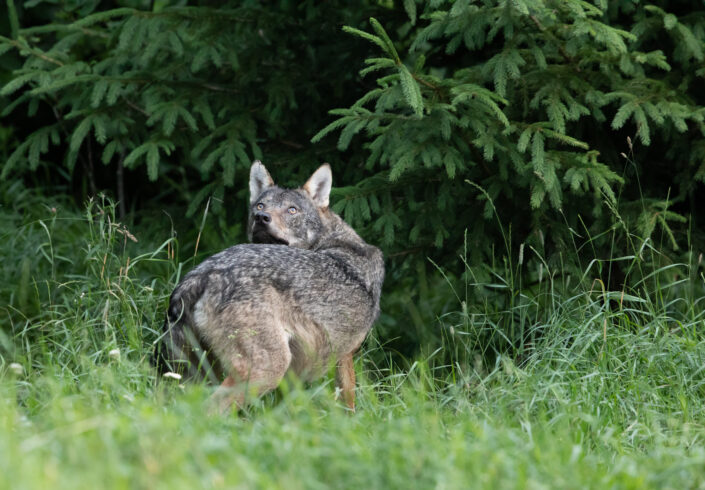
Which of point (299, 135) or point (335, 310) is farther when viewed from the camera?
point (299, 135)

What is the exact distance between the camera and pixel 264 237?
19.8ft

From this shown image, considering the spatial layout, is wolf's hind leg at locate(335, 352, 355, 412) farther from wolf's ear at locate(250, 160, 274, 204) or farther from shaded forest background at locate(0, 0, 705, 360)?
wolf's ear at locate(250, 160, 274, 204)

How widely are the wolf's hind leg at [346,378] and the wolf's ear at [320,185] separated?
1.34 m

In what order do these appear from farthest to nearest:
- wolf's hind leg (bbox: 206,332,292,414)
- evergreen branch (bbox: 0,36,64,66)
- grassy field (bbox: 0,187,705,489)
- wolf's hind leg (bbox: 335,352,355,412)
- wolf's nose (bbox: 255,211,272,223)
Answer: evergreen branch (bbox: 0,36,64,66) → wolf's nose (bbox: 255,211,272,223) → wolf's hind leg (bbox: 335,352,355,412) → wolf's hind leg (bbox: 206,332,292,414) → grassy field (bbox: 0,187,705,489)

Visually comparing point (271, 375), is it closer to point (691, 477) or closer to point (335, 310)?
point (335, 310)

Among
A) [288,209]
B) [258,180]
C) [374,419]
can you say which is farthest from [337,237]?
[374,419]

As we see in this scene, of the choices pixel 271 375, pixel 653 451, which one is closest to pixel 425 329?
pixel 271 375

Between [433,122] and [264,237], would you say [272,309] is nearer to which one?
[264,237]

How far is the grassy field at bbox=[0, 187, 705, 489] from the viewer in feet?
9.41

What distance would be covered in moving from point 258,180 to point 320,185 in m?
0.47

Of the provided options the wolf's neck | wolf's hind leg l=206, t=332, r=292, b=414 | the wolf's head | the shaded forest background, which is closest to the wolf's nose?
the wolf's head

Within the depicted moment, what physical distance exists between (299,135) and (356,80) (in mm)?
686

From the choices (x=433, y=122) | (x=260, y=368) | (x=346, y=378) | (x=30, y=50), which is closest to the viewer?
(x=260, y=368)

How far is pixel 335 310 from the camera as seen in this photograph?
5.41 m
